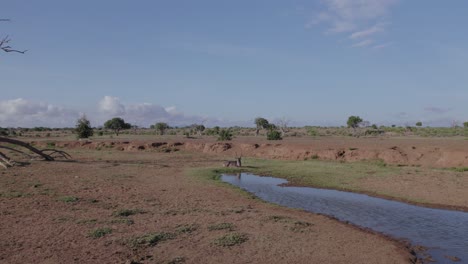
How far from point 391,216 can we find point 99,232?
12273 millimetres

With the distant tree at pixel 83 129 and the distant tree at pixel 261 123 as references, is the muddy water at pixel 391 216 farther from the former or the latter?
the distant tree at pixel 261 123

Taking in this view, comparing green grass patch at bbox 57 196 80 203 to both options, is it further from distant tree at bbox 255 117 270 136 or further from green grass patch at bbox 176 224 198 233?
distant tree at bbox 255 117 270 136

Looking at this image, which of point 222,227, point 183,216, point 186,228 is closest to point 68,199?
point 183,216

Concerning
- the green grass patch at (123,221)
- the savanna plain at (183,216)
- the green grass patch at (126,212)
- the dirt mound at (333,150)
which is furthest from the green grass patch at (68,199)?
the dirt mound at (333,150)

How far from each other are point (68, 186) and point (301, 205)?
41.4 ft

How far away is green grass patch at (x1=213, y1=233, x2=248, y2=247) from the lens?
12.5 metres

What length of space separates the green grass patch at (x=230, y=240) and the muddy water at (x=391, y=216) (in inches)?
225

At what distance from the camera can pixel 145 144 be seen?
57.2 meters

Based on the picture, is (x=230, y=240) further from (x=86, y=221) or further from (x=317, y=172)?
(x=317, y=172)

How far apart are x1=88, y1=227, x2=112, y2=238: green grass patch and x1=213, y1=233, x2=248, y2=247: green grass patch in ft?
11.9

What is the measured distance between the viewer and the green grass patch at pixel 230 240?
12.5 m

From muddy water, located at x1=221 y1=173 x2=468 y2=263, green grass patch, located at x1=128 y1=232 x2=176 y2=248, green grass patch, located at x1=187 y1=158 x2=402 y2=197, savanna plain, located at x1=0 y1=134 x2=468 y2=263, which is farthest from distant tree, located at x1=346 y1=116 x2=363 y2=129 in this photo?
green grass patch, located at x1=128 y1=232 x2=176 y2=248

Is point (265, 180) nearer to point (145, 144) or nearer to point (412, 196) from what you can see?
point (412, 196)

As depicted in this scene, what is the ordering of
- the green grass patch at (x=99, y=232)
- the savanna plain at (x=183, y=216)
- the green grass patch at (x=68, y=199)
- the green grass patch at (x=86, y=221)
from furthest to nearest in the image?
the green grass patch at (x=68, y=199) < the green grass patch at (x=86, y=221) < the green grass patch at (x=99, y=232) < the savanna plain at (x=183, y=216)
